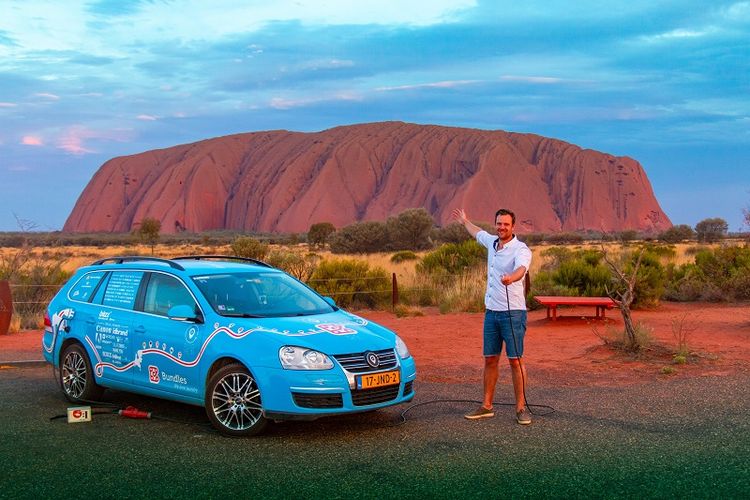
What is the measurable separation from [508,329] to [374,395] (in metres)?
1.52

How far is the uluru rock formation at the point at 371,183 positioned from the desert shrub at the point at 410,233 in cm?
5409

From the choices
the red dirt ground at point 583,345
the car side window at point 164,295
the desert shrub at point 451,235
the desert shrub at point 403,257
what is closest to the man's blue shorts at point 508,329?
the red dirt ground at point 583,345

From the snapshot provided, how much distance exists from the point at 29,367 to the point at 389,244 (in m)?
39.7

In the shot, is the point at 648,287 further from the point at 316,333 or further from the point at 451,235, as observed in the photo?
the point at 451,235

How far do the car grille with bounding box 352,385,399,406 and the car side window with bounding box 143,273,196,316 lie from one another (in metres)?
1.99

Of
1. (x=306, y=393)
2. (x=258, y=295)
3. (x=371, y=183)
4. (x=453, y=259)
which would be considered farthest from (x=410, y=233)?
(x=371, y=183)

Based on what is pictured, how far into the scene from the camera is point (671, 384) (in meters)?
10.2

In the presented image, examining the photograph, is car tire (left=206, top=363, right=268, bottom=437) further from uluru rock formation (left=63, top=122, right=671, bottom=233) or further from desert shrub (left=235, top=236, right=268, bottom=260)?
uluru rock formation (left=63, top=122, right=671, bottom=233)

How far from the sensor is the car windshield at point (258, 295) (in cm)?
816

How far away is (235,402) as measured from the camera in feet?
24.3

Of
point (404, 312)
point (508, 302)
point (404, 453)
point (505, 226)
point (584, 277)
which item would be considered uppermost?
point (505, 226)

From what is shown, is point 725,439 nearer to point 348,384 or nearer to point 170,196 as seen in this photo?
point 348,384

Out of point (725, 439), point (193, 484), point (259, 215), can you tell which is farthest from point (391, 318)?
point (259, 215)

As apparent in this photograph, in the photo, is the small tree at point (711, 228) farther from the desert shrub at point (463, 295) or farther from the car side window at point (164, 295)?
the car side window at point (164, 295)
